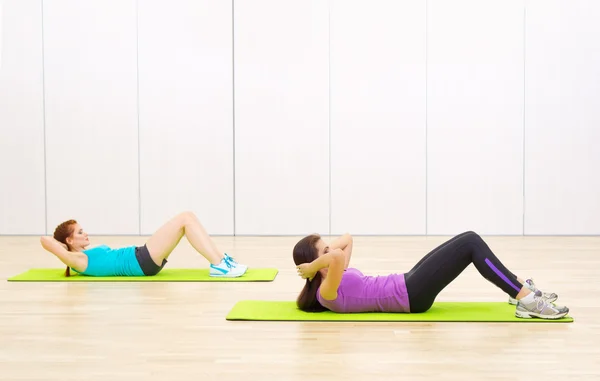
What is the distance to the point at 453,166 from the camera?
7.25 m

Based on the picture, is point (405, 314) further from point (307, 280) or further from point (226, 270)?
point (226, 270)

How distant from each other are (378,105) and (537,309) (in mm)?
4244

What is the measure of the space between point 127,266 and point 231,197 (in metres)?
2.79

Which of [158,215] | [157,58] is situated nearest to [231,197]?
[158,215]

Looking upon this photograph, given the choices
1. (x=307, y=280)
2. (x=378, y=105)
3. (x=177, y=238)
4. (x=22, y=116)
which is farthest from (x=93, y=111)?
(x=307, y=280)

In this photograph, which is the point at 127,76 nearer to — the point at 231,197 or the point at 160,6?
the point at 160,6

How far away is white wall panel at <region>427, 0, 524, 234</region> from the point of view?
7199mm

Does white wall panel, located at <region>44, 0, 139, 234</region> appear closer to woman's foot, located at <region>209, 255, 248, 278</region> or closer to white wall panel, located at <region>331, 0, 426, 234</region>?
white wall panel, located at <region>331, 0, 426, 234</region>

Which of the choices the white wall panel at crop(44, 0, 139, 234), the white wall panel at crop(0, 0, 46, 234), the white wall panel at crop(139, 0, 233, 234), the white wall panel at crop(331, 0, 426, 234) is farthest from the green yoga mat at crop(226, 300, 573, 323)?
the white wall panel at crop(0, 0, 46, 234)

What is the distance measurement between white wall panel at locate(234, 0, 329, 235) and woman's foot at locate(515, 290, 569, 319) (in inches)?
162

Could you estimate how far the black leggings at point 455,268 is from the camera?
10.4 ft

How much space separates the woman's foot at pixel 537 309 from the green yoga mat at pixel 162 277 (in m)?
1.66

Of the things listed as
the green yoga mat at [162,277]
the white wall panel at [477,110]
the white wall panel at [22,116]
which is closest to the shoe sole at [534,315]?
the green yoga mat at [162,277]

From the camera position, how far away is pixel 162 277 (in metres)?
4.64
